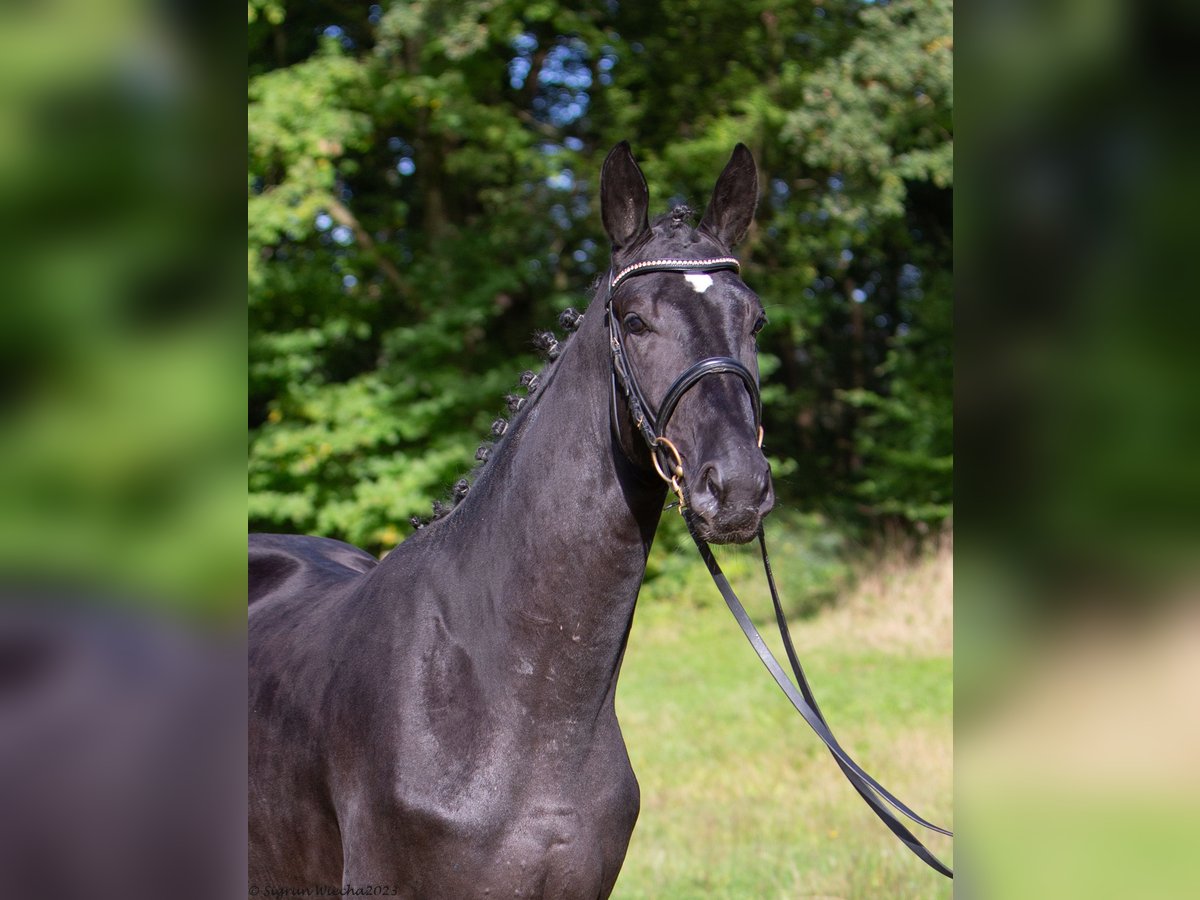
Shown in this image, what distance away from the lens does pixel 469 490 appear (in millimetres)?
2824

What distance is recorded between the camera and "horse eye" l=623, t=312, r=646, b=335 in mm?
2311

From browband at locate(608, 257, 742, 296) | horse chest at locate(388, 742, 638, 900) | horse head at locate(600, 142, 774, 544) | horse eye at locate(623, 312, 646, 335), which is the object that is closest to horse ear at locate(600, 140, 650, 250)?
horse head at locate(600, 142, 774, 544)

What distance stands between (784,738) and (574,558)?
5.73 metres

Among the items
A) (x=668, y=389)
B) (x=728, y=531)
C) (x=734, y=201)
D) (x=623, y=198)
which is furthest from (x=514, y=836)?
(x=734, y=201)

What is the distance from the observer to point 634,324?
7.61ft

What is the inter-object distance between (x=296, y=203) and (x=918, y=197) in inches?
371

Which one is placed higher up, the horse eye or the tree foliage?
the horse eye
